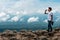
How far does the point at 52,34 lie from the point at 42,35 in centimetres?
146

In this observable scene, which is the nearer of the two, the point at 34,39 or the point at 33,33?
the point at 34,39

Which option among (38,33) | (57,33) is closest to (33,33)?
(38,33)

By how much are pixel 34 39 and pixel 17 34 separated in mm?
3310

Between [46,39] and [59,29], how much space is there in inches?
174

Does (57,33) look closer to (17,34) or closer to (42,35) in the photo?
(42,35)

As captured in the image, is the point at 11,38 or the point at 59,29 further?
the point at 59,29

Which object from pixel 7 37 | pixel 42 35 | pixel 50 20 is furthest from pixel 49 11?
pixel 7 37

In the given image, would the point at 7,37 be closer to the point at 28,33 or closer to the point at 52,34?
the point at 28,33

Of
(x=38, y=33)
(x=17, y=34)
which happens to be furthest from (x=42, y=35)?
(x=17, y=34)

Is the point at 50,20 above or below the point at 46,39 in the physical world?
above

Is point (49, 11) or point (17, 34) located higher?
point (49, 11)

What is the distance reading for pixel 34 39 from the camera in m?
38.8

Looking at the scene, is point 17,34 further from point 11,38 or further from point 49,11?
point 49,11

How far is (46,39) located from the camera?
3822cm
